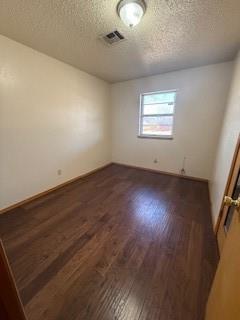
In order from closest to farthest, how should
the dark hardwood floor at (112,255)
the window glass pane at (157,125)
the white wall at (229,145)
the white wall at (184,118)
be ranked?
1. the dark hardwood floor at (112,255)
2. the white wall at (229,145)
3. the white wall at (184,118)
4. the window glass pane at (157,125)

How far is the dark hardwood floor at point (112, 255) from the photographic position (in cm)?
109

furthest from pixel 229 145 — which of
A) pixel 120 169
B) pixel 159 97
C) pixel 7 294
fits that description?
pixel 120 169

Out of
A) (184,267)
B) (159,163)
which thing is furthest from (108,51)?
(184,267)

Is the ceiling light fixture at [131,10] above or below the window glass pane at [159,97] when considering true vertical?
above

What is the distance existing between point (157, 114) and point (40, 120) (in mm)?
2695

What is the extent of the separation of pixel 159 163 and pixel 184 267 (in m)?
2.72

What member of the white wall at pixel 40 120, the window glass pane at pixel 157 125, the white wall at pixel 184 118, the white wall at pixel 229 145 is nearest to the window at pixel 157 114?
the window glass pane at pixel 157 125

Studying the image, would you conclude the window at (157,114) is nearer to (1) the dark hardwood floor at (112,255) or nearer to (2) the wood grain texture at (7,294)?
(1) the dark hardwood floor at (112,255)

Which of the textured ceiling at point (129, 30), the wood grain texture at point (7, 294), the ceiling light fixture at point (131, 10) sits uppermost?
the textured ceiling at point (129, 30)

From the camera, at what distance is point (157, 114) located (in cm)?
375

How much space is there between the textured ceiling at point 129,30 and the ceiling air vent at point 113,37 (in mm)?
77

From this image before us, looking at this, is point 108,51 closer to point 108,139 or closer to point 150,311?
point 108,139

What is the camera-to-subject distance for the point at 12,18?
164 cm

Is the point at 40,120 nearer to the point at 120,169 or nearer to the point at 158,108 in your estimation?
the point at 120,169
